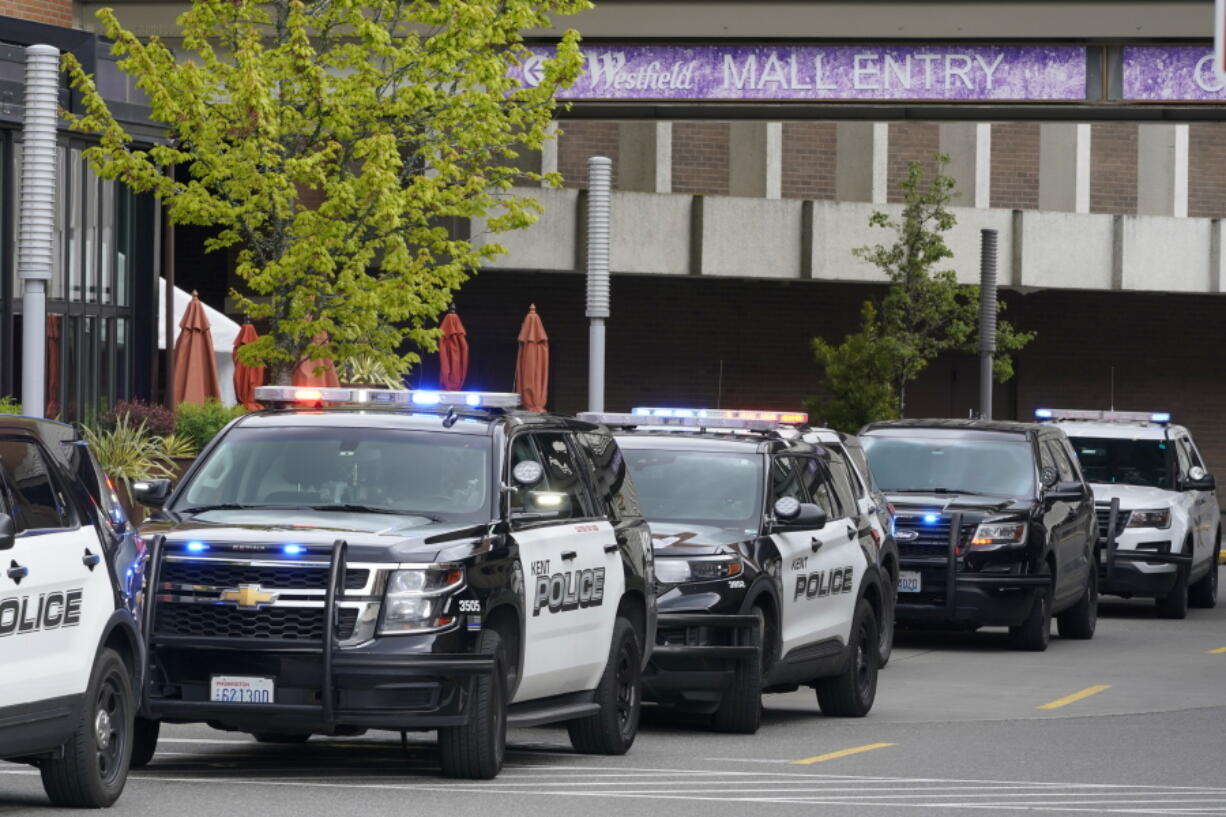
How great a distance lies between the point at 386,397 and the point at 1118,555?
13.6 metres

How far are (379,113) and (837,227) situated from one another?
19816mm

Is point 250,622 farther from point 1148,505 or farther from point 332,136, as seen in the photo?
point 1148,505

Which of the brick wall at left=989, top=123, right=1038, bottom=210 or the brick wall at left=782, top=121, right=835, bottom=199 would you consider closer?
the brick wall at left=782, top=121, right=835, bottom=199

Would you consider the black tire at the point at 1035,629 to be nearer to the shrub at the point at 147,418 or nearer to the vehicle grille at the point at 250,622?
the shrub at the point at 147,418

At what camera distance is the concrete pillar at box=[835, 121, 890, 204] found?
4566 cm

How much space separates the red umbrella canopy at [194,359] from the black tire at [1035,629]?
1070 cm

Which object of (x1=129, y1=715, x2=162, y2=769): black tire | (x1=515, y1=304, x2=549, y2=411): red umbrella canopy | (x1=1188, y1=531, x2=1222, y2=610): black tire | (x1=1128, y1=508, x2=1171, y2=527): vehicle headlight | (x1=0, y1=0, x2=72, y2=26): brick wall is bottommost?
(x1=1188, y1=531, x2=1222, y2=610): black tire

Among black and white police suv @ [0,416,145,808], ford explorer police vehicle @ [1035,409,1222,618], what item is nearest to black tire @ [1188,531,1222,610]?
ford explorer police vehicle @ [1035,409,1222,618]

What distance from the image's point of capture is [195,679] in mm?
11383

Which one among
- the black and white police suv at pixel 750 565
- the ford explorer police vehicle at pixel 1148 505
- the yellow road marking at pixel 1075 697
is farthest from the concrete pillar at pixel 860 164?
the black and white police suv at pixel 750 565

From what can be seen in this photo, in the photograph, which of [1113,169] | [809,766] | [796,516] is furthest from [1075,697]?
[1113,169]

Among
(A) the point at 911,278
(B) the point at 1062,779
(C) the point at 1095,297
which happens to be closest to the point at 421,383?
(A) the point at 911,278

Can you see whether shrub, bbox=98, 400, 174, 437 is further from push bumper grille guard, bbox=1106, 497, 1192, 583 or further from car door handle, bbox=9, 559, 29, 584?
car door handle, bbox=9, 559, 29, 584

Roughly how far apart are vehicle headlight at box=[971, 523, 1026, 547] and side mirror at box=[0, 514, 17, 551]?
12.6m
